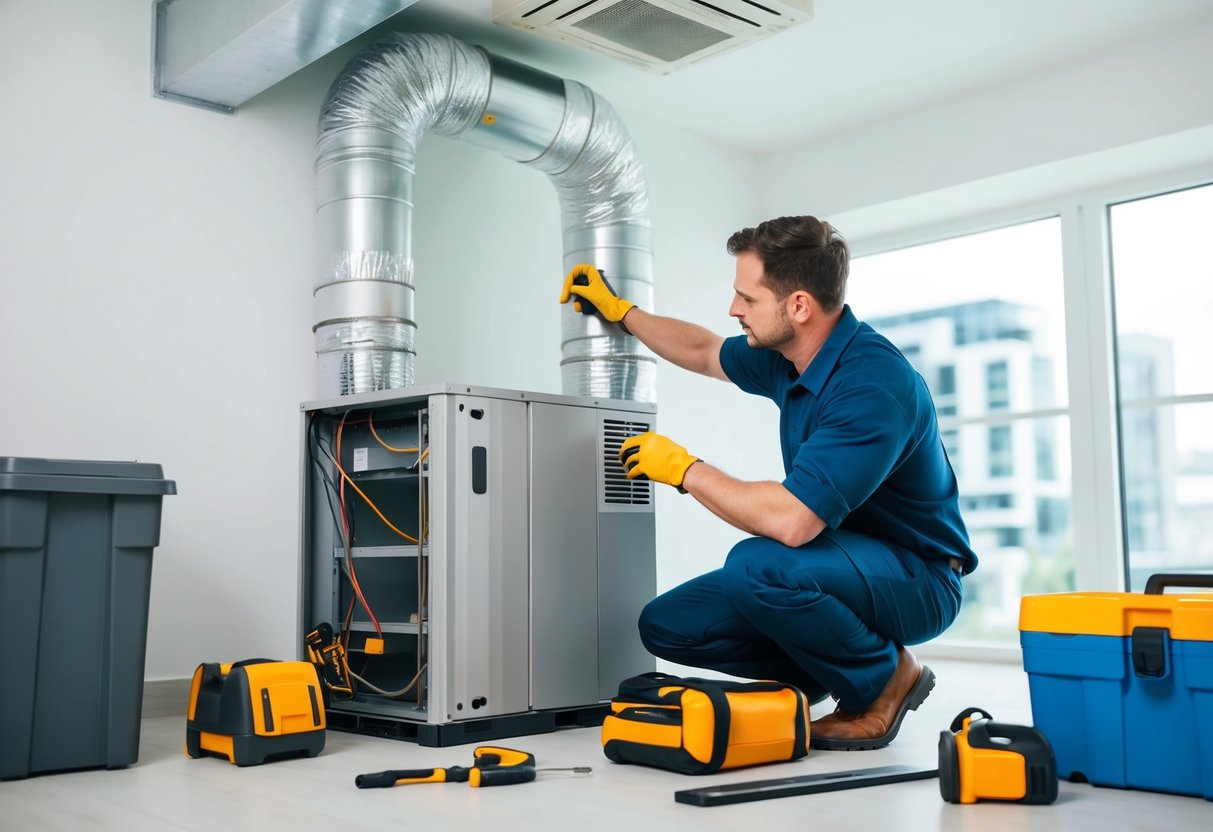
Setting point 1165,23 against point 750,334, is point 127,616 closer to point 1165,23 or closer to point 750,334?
point 750,334

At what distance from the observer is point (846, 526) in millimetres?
2504

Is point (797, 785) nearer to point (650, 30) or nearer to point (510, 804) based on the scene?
point (510, 804)

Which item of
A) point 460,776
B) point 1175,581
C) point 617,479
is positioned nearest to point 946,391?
point 617,479

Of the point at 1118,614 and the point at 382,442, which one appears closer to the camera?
the point at 1118,614

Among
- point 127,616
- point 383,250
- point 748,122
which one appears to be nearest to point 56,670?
point 127,616

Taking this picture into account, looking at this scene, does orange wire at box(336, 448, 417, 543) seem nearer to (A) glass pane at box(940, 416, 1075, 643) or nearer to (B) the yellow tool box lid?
(B) the yellow tool box lid

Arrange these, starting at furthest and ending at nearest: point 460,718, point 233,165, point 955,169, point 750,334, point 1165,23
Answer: point 955,169 → point 1165,23 → point 233,165 → point 750,334 → point 460,718

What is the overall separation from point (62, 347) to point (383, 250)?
858 mm

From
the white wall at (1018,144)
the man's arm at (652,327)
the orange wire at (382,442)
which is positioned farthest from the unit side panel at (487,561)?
the white wall at (1018,144)

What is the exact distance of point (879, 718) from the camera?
231 centimetres

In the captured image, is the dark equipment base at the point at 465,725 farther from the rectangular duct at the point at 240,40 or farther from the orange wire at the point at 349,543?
the rectangular duct at the point at 240,40

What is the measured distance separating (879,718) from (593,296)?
140cm

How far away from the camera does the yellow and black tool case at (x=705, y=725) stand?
6.40 feet

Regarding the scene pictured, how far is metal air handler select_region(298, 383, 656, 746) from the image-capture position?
2404 mm
